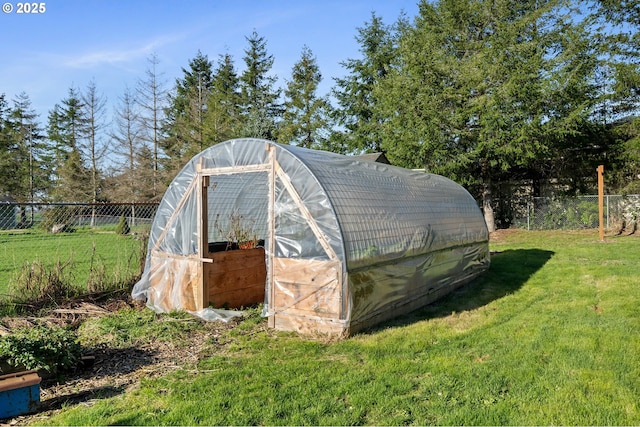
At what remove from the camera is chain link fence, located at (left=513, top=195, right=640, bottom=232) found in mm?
16688

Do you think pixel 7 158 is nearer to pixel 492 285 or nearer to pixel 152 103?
pixel 152 103

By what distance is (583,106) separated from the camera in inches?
607

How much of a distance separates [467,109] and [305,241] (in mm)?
12827

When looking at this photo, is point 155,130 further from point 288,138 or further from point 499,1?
point 499,1

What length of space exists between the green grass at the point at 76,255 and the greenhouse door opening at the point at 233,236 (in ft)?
5.28

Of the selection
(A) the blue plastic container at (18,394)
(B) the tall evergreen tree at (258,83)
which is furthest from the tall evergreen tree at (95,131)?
(A) the blue plastic container at (18,394)

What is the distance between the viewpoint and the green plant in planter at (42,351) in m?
3.86

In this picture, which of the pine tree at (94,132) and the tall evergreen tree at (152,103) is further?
the pine tree at (94,132)

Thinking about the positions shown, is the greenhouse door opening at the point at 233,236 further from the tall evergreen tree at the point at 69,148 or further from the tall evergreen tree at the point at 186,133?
the tall evergreen tree at the point at 69,148

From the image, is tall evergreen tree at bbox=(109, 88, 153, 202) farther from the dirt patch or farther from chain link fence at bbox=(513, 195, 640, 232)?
the dirt patch

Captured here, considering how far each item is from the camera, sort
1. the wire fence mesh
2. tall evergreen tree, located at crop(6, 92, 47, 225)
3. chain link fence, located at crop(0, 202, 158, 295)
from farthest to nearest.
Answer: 1. tall evergreen tree, located at crop(6, 92, 47, 225)
2. the wire fence mesh
3. chain link fence, located at crop(0, 202, 158, 295)

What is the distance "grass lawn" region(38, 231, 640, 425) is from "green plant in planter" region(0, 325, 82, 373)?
0.63 metres

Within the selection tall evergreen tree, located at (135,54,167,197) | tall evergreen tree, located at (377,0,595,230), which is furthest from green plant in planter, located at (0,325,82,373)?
tall evergreen tree, located at (135,54,167,197)

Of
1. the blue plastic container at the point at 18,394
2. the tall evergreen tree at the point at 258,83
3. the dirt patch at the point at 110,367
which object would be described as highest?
the tall evergreen tree at the point at 258,83
